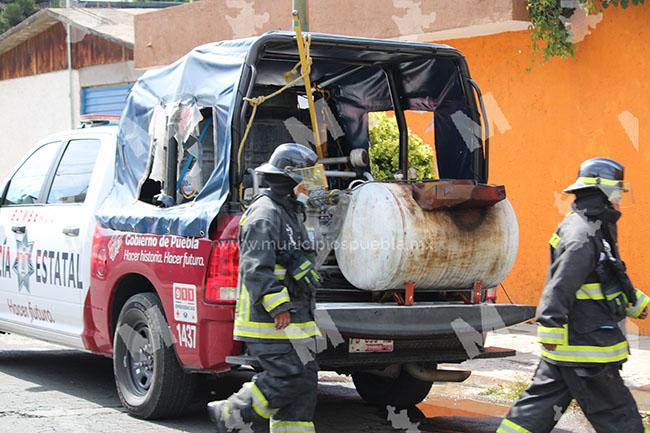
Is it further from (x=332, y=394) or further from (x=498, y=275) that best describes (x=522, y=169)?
(x=498, y=275)

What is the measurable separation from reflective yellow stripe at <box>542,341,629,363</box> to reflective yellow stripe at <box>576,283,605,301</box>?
0.24m

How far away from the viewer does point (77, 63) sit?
63.1ft

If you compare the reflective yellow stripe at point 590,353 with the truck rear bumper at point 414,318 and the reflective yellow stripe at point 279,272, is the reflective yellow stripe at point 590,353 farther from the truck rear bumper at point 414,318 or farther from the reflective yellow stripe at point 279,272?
the reflective yellow stripe at point 279,272

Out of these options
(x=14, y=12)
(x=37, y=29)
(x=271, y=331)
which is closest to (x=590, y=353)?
(x=271, y=331)

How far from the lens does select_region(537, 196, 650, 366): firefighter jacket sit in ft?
16.6

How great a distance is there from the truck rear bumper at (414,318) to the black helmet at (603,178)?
132 centimetres

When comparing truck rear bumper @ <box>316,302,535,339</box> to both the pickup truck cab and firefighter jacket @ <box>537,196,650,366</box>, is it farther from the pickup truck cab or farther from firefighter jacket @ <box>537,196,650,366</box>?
firefighter jacket @ <box>537,196,650,366</box>

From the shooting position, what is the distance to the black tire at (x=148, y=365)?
255 inches

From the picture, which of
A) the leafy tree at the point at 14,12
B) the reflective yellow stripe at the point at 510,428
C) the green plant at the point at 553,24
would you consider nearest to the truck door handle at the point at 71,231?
the reflective yellow stripe at the point at 510,428

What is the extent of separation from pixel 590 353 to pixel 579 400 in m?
0.25

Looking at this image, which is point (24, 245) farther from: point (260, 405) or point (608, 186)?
point (608, 186)

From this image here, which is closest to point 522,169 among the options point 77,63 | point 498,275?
point 498,275

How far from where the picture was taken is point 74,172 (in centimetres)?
781

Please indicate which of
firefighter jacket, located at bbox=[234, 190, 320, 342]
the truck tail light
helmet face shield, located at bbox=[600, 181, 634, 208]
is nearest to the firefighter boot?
firefighter jacket, located at bbox=[234, 190, 320, 342]
